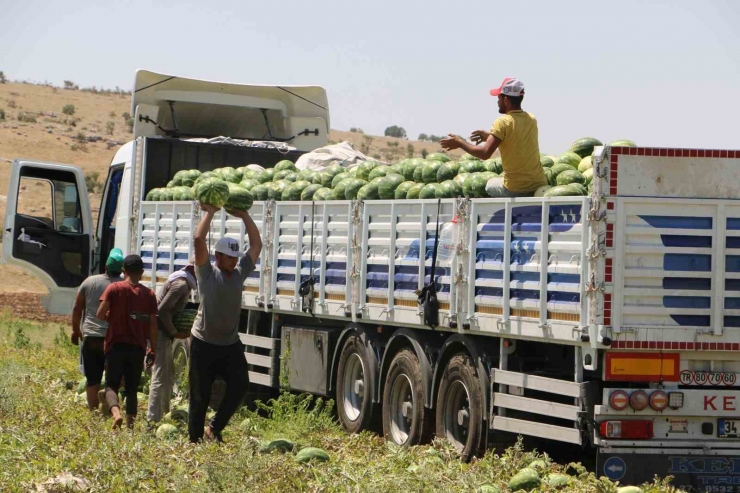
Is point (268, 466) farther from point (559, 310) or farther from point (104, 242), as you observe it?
point (104, 242)

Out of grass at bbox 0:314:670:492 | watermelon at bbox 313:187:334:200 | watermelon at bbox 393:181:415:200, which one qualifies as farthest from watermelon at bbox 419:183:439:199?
grass at bbox 0:314:670:492

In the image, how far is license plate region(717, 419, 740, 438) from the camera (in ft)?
29.8

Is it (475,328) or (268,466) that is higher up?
(475,328)

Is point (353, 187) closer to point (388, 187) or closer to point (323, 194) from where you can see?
point (323, 194)

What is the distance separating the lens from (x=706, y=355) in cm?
905

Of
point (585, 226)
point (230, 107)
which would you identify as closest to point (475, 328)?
point (585, 226)

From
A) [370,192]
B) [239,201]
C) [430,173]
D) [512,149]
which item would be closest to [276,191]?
[370,192]

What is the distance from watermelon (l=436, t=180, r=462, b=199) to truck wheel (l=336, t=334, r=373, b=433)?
186 centimetres

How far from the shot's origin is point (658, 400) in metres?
8.91

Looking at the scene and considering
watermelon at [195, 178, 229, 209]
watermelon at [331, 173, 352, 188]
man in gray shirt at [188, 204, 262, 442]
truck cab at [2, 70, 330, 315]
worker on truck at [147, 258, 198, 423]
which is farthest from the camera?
truck cab at [2, 70, 330, 315]

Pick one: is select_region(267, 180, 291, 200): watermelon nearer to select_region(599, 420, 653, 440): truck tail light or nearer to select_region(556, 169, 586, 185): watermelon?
select_region(556, 169, 586, 185): watermelon

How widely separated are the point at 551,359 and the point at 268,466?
9.07 ft

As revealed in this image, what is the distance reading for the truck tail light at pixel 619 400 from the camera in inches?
348

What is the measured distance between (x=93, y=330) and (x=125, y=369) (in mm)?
1014
